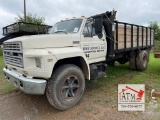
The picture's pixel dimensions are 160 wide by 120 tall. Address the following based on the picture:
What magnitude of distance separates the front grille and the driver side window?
184cm

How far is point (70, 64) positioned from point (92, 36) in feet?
4.09

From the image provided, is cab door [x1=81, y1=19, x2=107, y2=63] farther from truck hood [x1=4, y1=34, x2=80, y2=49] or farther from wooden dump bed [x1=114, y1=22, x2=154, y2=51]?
wooden dump bed [x1=114, y1=22, x2=154, y2=51]

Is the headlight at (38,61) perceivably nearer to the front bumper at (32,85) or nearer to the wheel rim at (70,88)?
the front bumper at (32,85)

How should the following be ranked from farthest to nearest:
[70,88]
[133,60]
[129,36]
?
1. [133,60]
2. [129,36]
3. [70,88]

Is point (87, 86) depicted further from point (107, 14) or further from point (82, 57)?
point (107, 14)

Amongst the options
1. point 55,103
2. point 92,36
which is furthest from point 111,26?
point 55,103

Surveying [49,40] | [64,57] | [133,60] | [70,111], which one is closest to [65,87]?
[70,111]

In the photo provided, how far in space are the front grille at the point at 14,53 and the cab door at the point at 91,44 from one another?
5.37 feet

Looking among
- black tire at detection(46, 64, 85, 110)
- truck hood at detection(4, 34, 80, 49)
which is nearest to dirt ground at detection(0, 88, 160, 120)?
black tire at detection(46, 64, 85, 110)

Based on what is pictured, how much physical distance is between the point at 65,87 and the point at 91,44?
153 centimetres

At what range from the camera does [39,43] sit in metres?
3.44

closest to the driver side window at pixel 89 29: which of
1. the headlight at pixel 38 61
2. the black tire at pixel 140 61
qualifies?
the headlight at pixel 38 61

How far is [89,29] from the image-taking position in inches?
181

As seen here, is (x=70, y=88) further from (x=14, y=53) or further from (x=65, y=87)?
(x=14, y=53)
